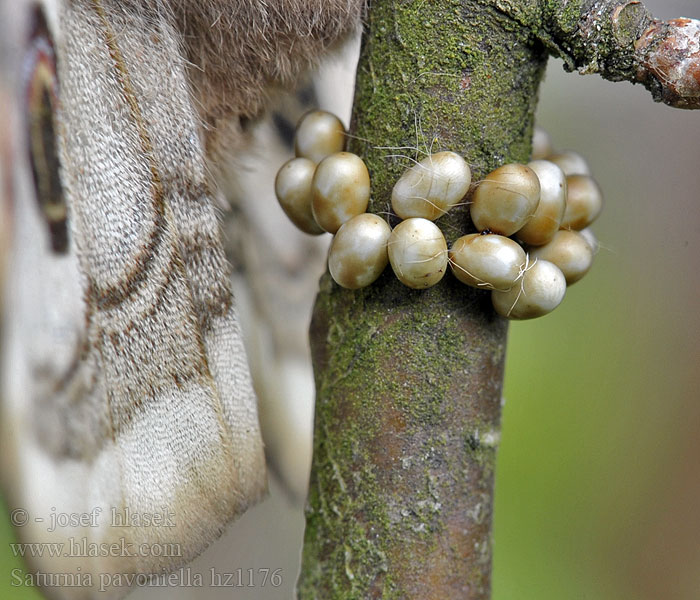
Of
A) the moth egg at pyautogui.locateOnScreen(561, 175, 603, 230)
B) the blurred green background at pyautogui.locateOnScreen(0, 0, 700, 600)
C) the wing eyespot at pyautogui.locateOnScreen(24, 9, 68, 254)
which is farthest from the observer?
the blurred green background at pyautogui.locateOnScreen(0, 0, 700, 600)

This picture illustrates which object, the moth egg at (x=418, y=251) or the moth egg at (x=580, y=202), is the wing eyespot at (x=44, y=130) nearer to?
the moth egg at (x=418, y=251)

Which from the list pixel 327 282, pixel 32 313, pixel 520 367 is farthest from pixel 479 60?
pixel 520 367

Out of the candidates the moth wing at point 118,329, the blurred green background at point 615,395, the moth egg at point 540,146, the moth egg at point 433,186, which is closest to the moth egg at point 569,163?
the moth egg at point 540,146

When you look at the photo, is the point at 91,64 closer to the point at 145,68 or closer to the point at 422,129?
the point at 145,68

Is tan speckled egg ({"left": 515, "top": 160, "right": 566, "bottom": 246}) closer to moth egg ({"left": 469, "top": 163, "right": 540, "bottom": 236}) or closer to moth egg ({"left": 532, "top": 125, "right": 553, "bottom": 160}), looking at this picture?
moth egg ({"left": 469, "top": 163, "right": 540, "bottom": 236})

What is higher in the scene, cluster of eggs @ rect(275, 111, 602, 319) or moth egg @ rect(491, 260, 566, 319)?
cluster of eggs @ rect(275, 111, 602, 319)

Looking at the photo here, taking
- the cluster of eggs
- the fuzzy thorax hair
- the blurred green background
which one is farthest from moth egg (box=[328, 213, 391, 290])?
the blurred green background
